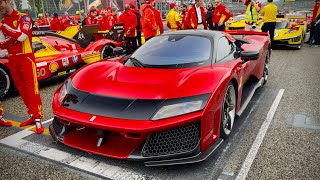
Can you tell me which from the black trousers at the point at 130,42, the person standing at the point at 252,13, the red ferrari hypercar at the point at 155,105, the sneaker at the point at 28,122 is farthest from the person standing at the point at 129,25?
the sneaker at the point at 28,122

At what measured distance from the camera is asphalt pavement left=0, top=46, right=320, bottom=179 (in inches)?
95.3

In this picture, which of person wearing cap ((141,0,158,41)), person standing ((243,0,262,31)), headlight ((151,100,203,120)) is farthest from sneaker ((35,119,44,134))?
person standing ((243,0,262,31))

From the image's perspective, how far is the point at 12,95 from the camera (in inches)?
201

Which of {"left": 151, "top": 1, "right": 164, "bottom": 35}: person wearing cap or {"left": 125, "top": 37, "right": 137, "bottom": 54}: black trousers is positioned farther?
{"left": 125, "top": 37, "right": 137, "bottom": 54}: black trousers

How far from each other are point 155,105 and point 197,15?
6595 mm

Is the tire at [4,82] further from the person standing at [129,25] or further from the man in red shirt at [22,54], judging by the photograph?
the person standing at [129,25]

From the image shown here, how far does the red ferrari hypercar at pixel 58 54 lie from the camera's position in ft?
15.9

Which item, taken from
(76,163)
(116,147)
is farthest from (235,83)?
(76,163)

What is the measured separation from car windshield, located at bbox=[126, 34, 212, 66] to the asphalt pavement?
97 cm

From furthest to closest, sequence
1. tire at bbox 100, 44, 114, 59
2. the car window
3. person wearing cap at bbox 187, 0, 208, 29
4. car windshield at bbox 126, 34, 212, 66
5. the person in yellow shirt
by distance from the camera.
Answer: the person in yellow shirt → person wearing cap at bbox 187, 0, 208, 29 → tire at bbox 100, 44, 114, 59 → the car window → car windshield at bbox 126, 34, 212, 66

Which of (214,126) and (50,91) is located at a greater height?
(214,126)

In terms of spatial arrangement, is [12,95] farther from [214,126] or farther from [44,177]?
[214,126]

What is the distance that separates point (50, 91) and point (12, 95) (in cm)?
64

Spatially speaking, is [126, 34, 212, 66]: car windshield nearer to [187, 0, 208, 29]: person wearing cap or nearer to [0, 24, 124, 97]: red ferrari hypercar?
[0, 24, 124, 97]: red ferrari hypercar
